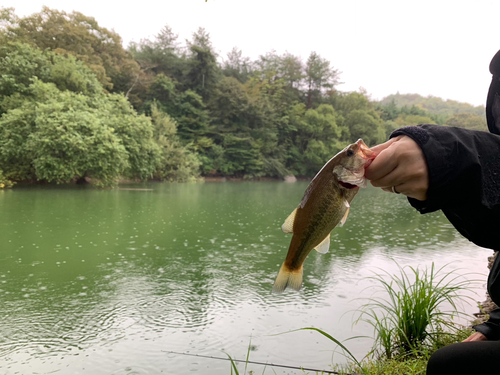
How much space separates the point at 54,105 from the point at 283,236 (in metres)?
14.1

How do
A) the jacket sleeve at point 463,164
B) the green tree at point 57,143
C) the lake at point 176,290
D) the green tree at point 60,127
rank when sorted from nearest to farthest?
1. the jacket sleeve at point 463,164
2. the lake at point 176,290
3. the green tree at point 57,143
4. the green tree at point 60,127

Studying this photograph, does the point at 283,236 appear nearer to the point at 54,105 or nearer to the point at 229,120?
the point at 54,105

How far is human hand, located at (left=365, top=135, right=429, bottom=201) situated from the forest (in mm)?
18296

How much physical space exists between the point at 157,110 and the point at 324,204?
3249cm

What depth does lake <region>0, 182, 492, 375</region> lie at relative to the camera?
3689 millimetres

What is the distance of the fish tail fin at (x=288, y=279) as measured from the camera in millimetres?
1514

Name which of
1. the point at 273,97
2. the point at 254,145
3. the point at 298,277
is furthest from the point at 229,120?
the point at 298,277

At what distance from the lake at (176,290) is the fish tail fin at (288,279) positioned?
51.3 inches

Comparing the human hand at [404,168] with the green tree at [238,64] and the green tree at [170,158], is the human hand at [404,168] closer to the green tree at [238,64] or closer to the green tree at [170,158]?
the green tree at [170,158]

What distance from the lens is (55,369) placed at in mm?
3402

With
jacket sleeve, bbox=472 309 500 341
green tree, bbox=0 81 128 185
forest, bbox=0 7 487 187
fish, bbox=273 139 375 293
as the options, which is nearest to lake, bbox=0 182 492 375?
fish, bbox=273 139 375 293

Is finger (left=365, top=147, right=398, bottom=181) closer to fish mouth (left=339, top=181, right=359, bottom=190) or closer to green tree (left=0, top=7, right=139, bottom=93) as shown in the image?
fish mouth (left=339, top=181, right=359, bottom=190)

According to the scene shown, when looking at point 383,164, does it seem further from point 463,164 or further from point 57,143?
point 57,143

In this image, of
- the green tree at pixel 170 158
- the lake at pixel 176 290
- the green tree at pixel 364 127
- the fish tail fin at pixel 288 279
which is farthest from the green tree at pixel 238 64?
the fish tail fin at pixel 288 279
